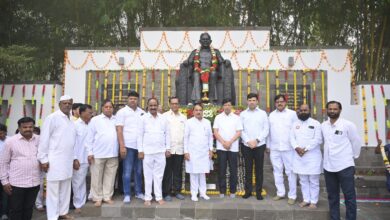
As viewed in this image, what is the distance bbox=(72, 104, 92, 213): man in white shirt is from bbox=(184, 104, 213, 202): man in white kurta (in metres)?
1.57

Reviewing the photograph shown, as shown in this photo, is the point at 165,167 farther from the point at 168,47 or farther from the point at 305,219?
the point at 168,47

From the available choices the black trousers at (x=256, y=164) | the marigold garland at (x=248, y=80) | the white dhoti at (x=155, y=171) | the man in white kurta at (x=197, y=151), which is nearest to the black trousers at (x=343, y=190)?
the black trousers at (x=256, y=164)

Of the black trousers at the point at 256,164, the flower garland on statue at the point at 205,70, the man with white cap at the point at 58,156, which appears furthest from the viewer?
the flower garland on statue at the point at 205,70

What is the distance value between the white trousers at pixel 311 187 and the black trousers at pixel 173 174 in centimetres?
188

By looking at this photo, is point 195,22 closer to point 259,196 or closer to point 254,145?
point 254,145

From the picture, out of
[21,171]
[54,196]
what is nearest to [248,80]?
[54,196]

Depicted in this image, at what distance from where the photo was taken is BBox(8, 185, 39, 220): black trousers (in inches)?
156

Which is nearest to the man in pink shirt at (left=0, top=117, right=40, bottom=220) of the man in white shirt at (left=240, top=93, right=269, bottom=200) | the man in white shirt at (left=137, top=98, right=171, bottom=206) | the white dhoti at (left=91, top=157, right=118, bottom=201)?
the white dhoti at (left=91, top=157, right=118, bottom=201)

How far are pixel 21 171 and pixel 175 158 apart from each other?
2.24 metres

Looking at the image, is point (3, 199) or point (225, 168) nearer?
point (3, 199)

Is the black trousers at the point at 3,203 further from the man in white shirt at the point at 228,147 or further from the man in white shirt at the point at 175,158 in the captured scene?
the man in white shirt at the point at 228,147

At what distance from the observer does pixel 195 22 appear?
13797mm

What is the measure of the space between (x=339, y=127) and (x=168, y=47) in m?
7.76

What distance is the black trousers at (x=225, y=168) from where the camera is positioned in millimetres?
5348
